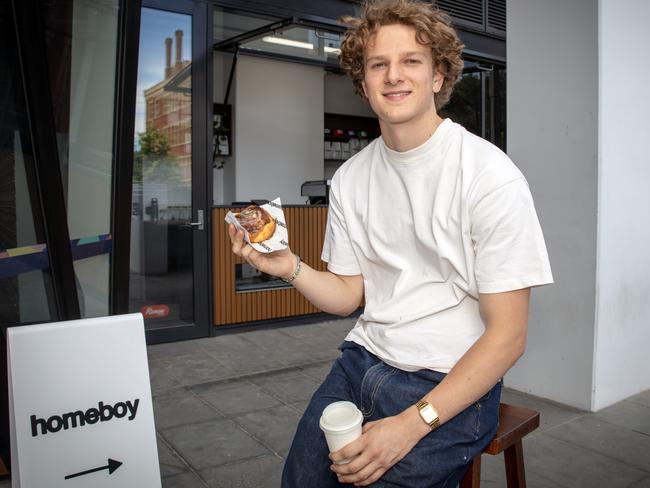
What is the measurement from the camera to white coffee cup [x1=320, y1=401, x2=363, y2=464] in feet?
4.24

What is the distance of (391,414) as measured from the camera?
1461 millimetres

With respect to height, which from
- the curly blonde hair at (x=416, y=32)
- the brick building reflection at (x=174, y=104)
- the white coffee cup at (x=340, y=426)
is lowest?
the white coffee cup at (x=340, y=426)

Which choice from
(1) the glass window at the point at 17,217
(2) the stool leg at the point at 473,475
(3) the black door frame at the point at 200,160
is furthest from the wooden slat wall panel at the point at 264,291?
(2) the stool leg at the point at 473,475

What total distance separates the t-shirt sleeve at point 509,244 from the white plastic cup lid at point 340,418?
0.40m

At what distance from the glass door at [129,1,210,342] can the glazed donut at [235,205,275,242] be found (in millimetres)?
3650

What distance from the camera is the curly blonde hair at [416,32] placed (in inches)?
58.5

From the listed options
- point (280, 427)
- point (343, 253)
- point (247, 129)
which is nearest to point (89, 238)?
point (280, 427)

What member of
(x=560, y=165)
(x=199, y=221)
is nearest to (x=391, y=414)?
(x=560, y=165)

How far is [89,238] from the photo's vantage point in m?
3.57

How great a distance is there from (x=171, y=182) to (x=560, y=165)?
10.1 feet

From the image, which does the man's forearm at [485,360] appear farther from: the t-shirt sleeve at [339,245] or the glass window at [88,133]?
the glass window at [88,133]

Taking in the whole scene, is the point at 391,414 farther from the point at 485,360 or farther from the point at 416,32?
the point at 416,32

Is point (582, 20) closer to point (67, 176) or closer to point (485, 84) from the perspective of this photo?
point (67, 176)

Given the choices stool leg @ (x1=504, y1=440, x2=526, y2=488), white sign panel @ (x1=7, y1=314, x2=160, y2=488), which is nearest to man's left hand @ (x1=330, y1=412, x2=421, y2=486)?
stool leg @ (x1=504, y1=440, x2=526, y2=488)
